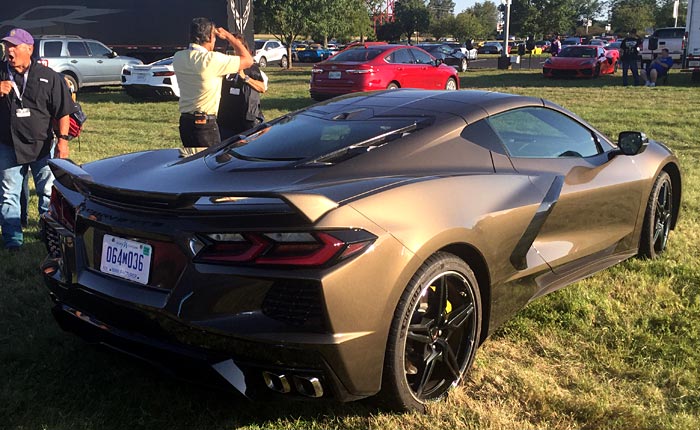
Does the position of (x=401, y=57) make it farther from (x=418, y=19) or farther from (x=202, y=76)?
(x=418, y=19)

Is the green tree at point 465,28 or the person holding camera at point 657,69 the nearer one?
the person holding camera at point 657,69

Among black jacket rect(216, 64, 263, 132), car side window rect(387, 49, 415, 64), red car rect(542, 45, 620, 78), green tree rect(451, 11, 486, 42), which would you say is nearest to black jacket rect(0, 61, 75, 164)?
black jacket rect(216, 64, 263, 132)

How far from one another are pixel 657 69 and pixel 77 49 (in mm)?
17084

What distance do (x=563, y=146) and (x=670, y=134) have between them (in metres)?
7.78

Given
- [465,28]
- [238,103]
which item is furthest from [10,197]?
[465,28]

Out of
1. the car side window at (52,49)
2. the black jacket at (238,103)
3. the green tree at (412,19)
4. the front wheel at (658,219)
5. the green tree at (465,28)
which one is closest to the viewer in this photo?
the front wheel at (658,219)

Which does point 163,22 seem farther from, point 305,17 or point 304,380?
point 304,380

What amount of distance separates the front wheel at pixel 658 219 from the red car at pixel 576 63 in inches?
742

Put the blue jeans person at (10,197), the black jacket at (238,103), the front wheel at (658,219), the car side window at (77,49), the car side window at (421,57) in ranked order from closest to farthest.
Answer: the front wheel at (658,219), the blue jeans person at (10,197), the black jacket at (238,103), the car side window at (421,57), the car side window at (77,49)

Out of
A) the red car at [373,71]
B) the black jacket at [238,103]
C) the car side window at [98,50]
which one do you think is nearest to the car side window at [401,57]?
the red car at [373,71]

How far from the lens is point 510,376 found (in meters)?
3.18

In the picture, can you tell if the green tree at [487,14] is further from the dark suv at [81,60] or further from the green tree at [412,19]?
the dark suv at [81,60]

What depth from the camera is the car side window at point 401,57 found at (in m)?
14.9

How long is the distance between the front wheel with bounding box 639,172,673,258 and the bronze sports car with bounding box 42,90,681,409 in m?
0.75
